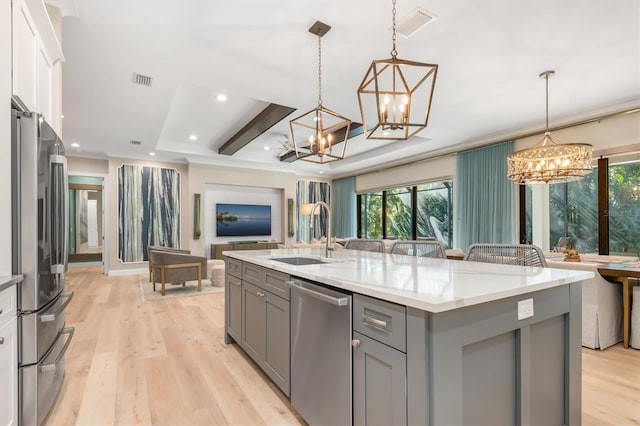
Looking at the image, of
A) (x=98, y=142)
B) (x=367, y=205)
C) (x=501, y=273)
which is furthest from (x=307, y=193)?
(x=501, y=273)

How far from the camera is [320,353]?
1.63 m

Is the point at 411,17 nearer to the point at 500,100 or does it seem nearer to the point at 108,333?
the point at 500,100

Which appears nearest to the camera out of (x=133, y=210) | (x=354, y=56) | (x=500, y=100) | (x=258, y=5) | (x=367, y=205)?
(x=258, y=5)

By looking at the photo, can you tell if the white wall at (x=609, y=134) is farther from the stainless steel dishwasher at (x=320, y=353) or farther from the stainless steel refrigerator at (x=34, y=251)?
the stainless steel refrigerator at (x=34, y=251)

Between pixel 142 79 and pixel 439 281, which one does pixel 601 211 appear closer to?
pixel 439 281

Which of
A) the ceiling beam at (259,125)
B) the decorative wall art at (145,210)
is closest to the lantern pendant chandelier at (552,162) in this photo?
the ceiling beam at (259,125)

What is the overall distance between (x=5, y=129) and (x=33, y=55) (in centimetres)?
67

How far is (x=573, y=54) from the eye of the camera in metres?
2.87

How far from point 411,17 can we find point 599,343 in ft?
10.4

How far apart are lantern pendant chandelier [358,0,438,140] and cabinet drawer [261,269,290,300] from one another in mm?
1027

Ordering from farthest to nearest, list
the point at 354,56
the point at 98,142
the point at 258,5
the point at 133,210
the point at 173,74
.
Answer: the point at 133,210 < the point at 98,142 < the point at 173,74 < the point at 354,56 < the point at 258,5

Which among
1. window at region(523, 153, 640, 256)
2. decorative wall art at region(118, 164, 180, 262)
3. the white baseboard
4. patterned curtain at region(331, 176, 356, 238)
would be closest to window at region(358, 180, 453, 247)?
patterned curtain at region(331, 176, 356, 238)

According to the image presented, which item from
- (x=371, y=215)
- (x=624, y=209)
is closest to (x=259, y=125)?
(x=371, y=215)

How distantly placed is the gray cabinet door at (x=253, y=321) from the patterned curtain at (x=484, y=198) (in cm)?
452
